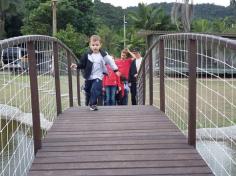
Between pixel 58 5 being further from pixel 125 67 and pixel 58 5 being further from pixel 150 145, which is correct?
pixel 150 145

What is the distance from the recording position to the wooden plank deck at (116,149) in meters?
4.22

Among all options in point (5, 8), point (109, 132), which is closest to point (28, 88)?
point (109, 132)

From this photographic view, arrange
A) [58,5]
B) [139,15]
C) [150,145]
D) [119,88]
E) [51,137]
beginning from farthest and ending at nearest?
[139,15], [58,5], [119,88], [51,137], [150,145]

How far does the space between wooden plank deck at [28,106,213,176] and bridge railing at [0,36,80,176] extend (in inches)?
10.7

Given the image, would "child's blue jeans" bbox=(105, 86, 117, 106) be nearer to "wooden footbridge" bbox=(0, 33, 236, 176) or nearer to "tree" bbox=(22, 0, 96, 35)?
"wooden footbridge" bbox=(0, 33, 236, 176)

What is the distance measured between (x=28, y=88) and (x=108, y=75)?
111 inches

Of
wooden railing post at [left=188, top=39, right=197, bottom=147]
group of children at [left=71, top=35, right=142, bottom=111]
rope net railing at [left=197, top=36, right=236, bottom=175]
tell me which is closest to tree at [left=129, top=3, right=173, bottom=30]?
rope net railing at [left=197, top=36, right=236, bottom=175]

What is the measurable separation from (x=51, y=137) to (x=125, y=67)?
508 centimetres

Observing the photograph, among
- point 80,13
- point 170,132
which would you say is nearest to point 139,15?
point 80,13

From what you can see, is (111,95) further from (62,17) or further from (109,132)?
(62,17)

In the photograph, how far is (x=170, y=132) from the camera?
554cm

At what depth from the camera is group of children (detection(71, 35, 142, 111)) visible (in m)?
7.34

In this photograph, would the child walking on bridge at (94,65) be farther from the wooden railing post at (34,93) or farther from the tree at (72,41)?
the tree at (72,41)

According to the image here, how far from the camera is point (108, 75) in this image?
9.25 meters
